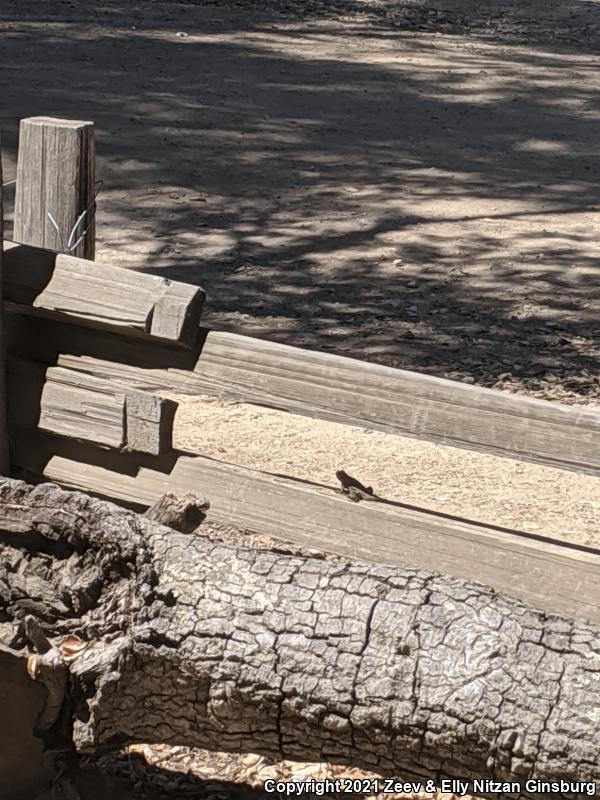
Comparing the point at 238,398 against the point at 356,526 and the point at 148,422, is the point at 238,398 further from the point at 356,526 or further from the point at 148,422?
the point at 356,526

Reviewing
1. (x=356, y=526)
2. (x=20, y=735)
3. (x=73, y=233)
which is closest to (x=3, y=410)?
(x=73, y=233)

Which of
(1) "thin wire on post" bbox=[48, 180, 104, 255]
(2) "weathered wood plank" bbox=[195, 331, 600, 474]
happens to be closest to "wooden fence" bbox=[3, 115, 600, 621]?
(2) "weathered wood plank" bbox=[195, 331, 600, 474]

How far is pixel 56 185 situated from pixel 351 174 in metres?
5.80

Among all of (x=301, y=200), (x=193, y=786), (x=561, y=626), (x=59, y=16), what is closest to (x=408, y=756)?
(x=561, y=626)

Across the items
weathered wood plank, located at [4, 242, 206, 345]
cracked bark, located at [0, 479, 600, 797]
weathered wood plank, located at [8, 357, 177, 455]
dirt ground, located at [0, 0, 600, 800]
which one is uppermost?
weathered wood plank, located at [4, 242, 206, 345]

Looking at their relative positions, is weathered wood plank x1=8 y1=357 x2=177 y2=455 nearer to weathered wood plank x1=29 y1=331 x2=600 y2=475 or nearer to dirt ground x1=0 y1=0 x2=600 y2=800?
weathered wood plank x1=29 y1=331 x2=600 y2=475

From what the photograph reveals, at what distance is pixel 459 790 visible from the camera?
2057mm

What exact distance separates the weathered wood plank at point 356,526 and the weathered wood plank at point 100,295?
1.59 feet

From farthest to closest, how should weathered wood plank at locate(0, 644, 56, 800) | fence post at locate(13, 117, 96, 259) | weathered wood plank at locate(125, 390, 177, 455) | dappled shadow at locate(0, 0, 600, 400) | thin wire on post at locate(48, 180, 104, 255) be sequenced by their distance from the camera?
dappled shadow at locate(0, 0, 600, 400) < thin wire on post at locate(48, 180, 104, 255) < fence post at locate(13, 117, 96, 259) < weathered wood plank at locate(125, 390, 177, 455) < weathered wood plank at locate(0, 644, 56, 800)

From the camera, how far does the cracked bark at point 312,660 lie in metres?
1.88

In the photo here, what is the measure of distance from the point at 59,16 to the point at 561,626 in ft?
47.8

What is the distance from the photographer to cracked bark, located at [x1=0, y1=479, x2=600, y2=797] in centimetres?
188

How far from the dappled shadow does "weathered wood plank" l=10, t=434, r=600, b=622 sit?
109 inches

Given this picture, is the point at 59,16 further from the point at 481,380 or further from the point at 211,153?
the point at 481,380
